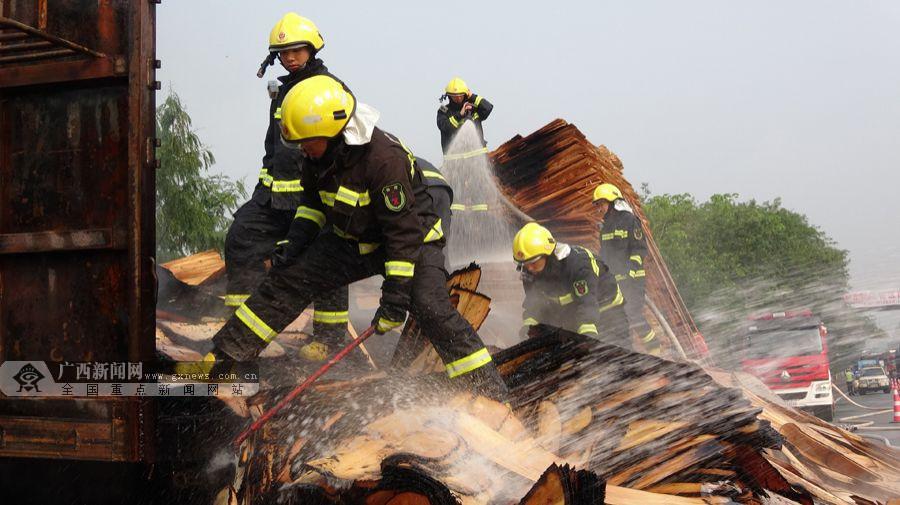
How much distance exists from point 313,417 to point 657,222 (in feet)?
117

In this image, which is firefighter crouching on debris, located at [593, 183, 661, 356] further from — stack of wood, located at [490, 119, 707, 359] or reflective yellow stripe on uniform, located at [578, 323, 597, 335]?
reflective yellow stripe on uniform, located at [578, 323, 597, 335]

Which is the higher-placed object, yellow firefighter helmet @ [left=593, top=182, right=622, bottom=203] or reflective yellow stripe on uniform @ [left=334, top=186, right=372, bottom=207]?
yellow firefighter helmet @ [left=593, top=182, right=622, bottom=203]

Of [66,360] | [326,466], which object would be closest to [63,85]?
[66,360]

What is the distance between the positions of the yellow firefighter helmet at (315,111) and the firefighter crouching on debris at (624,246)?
489 centimetres

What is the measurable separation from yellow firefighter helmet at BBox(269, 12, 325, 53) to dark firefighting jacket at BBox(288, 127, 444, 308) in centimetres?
104

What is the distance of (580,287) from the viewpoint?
259 inches

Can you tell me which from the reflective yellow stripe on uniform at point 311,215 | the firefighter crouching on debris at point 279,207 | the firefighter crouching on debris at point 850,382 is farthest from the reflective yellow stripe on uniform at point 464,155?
the firefighter crouching on debris at point 850,382

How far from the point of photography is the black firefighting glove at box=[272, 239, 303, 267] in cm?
433

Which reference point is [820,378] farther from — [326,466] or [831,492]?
[326,466]

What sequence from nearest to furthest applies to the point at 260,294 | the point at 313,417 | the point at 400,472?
the point at 400,472, the point at 313,417, the point at 260,294

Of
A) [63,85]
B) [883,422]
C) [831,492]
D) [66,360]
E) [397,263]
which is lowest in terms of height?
[883,422]

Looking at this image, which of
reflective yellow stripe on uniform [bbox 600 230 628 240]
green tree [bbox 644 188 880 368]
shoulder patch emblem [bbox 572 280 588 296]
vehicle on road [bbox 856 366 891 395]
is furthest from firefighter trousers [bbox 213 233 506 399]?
vehicle on road [bbox 856 366 891 395]

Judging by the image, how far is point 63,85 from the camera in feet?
11.5

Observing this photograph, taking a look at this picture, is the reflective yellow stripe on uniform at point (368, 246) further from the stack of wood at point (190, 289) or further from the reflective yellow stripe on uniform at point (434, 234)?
the stack of wood at point (190, 289)
